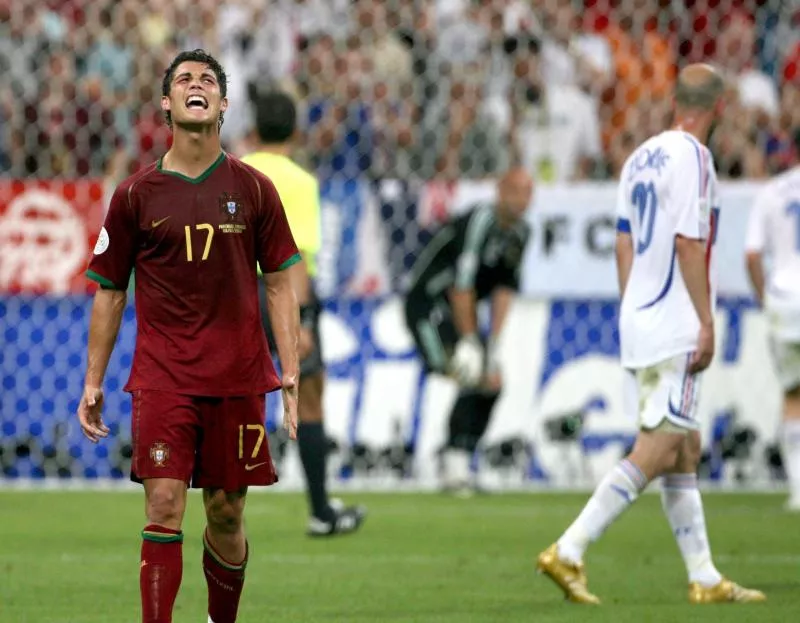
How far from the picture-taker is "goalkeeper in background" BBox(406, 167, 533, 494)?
468 inches

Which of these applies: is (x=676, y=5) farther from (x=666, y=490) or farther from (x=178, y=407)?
(x=178, y=407)

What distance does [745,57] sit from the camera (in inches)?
525

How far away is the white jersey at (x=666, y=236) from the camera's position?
6.48 metres

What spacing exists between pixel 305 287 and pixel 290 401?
3450 millimetres

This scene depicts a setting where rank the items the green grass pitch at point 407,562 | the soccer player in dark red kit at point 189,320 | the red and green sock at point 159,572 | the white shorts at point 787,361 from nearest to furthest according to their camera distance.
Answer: the red and green sock at point 159,572
the soccer player in dark red kit at point 189,320
the green grass pitch at point 407,562
the white shorts at point 787,361

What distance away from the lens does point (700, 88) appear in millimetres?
6688

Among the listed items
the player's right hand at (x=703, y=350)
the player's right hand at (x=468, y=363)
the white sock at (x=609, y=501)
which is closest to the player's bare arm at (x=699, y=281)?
the player's right hand at (x=703, y=350)

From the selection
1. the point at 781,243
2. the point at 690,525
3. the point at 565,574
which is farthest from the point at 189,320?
the point at 781,243

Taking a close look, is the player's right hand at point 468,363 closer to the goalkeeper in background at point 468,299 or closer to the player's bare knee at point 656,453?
the goalkeeper in background at point 468,299

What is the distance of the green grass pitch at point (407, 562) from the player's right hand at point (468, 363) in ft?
2.76

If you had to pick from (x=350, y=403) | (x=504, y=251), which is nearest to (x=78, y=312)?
(x=350, y=403)

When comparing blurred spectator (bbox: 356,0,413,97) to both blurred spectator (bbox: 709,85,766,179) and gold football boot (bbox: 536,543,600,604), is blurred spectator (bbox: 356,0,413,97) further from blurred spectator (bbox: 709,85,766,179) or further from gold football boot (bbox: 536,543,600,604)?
gold football boot (bbox: 536,543,600,604)

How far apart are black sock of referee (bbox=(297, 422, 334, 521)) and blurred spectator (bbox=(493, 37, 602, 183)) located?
14.8ft

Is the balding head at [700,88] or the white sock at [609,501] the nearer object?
the white sock at [609,501]
